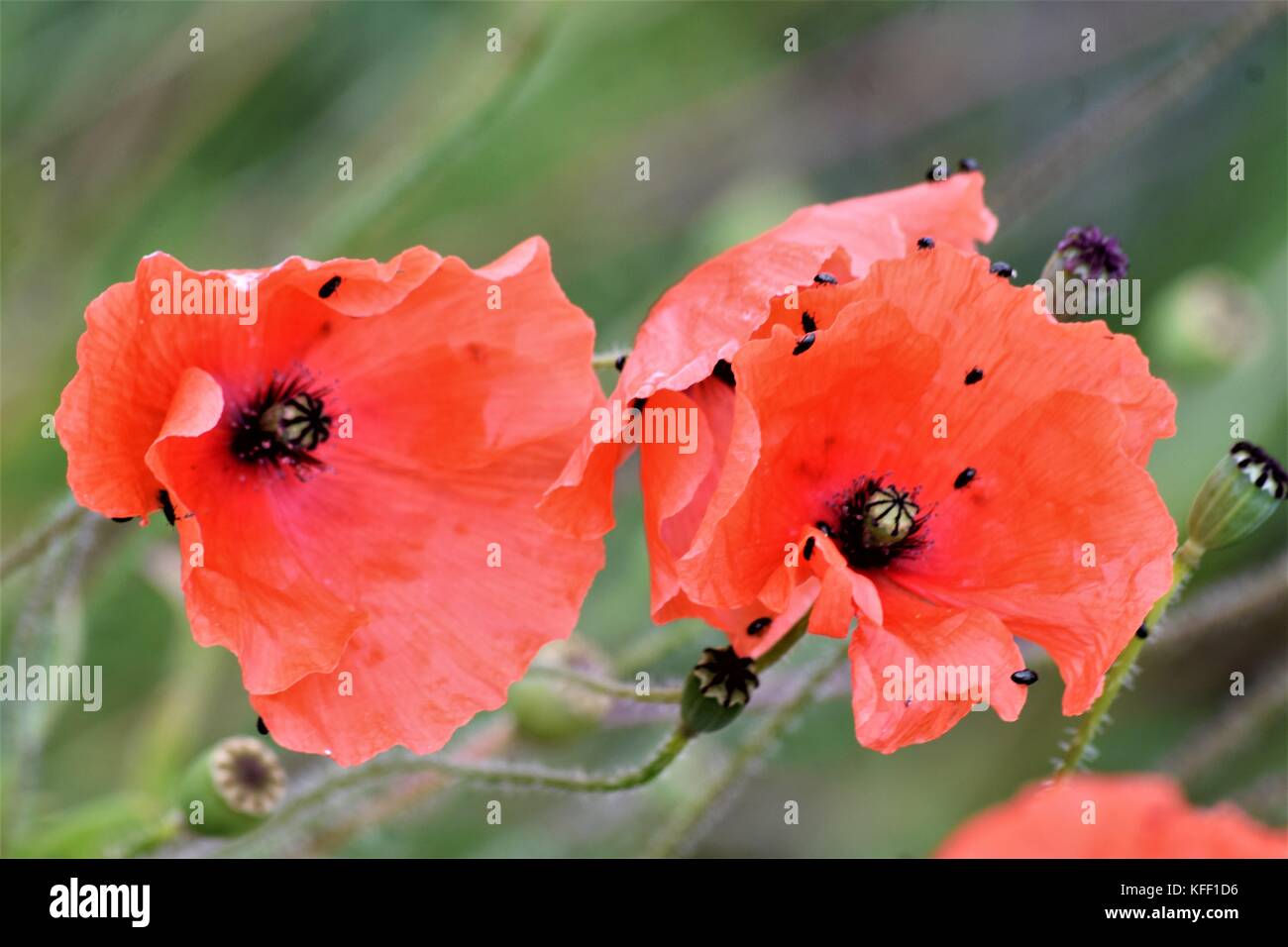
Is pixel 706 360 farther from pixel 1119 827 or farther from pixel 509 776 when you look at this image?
pixel 1119 827

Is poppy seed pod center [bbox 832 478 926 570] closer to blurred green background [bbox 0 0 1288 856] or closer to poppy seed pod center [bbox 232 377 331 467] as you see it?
blurred green background [bbox 0 0 1288 856]

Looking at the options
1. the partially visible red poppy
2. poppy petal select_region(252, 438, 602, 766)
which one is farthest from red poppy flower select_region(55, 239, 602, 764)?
the partially visible red poppy

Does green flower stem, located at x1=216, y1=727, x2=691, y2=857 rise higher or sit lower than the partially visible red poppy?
lower

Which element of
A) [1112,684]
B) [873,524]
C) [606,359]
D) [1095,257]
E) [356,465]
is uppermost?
[1095,257]

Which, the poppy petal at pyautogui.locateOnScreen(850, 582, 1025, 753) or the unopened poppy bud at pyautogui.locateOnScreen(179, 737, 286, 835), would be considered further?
the unopened poppy bud at pyautogui.locateOnScreen(179, 737, 286, 835)

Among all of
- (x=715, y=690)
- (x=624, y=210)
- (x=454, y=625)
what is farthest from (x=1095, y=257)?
(x=624, y=210)
